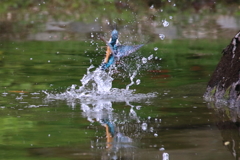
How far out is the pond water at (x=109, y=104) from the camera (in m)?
4.27

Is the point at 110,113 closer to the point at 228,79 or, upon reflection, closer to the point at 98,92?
the point at 228,79

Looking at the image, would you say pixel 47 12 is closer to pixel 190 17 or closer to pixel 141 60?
Answer: pixel 190 17

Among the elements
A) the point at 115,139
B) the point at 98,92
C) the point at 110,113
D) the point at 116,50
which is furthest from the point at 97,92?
the point at 115,139

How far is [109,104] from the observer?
244 inches

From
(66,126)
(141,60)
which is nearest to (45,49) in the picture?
(141,60)

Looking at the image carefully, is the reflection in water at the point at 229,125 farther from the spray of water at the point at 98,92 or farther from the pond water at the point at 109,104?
the spray of water at the point at 98,92

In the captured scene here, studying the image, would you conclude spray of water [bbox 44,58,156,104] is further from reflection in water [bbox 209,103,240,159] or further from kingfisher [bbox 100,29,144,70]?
reflection in water [bbox 209,103,240,159]

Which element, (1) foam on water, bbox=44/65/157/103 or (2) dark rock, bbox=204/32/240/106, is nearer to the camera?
(2) dark rock, bbox=204/32/240/106

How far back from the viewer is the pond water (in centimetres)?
427

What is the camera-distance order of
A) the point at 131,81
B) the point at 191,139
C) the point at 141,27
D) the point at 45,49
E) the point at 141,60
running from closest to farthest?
the point at 191,139, the point at 131,81, the point at 141,60, the point at 45,49, the point at 141,27

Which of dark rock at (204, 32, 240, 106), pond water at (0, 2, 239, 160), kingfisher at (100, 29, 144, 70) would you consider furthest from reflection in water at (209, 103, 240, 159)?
kingfisher at (100, 29, 144, 70)

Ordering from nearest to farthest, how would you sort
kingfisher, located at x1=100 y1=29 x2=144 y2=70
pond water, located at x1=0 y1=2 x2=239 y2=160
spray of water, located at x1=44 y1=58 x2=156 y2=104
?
pond water, located at x1=0 y1=2 x2=239 y2=160 < spray of water, located at x1=44 y1=58 x2=156 y2=104 < kingfisher, located at x1=100 y1=29 x2=144 y2=70

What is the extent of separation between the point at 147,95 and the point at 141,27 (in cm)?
804

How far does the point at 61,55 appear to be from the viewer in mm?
10023
